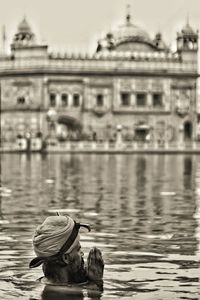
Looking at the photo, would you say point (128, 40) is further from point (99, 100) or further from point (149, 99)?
point (99, 100)

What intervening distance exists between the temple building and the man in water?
92.2 m

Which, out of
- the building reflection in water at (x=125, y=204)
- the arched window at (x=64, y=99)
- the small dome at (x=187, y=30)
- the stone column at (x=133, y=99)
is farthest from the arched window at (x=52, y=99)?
the building reflection in water at (x=125, y=204)

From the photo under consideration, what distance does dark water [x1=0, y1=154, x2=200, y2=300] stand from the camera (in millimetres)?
9180

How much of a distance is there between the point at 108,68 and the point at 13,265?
309ft

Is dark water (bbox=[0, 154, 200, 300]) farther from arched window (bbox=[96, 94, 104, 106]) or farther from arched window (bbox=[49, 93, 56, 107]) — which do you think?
arched window (bbox=[96, 94, 104, 106])

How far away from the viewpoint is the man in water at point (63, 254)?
8477 mm

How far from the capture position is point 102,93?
104625 mm

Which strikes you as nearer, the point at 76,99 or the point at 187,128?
the point at 76,99

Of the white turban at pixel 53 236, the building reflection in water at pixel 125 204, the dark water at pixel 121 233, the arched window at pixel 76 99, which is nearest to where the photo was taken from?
the white turban at pixel 53 236

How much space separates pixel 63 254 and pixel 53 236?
0.20 m

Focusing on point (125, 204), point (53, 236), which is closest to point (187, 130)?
point (125, 204)

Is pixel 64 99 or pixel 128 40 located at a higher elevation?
pixel 128 40

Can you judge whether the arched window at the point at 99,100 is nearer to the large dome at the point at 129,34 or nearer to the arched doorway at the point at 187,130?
the large dome at the point at 129,34

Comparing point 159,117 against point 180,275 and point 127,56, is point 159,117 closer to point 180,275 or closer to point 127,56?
point 127,56
